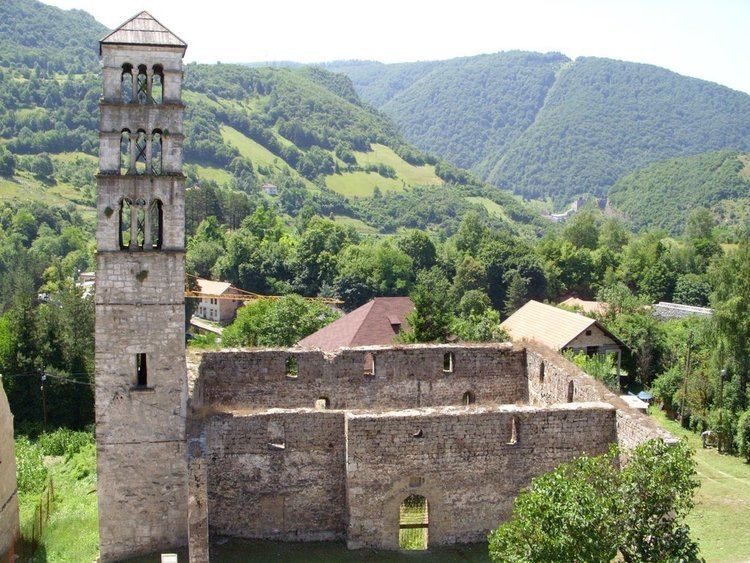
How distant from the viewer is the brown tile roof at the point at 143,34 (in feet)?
67.3

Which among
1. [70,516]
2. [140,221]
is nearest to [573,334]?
[70,516]

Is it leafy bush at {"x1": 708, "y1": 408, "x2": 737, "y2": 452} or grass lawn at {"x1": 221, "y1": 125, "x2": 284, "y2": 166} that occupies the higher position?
grass lawn at {"x1": 221, "y1": 125, "x2": 284, "y2": 166}

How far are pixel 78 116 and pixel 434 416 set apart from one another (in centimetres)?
16245

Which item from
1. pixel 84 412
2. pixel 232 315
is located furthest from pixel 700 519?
pixel 232 315

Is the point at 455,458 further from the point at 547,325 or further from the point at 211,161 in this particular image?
the point at 211,161

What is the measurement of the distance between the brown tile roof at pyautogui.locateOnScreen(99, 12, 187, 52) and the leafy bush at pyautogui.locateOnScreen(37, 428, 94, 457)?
21.1 meters

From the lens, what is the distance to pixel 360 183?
187 meters

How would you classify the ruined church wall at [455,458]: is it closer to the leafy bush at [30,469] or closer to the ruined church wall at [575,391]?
the ruined church wall at [575,391]

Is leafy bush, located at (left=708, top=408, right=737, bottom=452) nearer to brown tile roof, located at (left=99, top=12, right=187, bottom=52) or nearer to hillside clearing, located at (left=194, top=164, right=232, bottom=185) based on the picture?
brown tile roof, located at (left=99, top=12, right=187, bottom=52)

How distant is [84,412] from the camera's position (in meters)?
40.3

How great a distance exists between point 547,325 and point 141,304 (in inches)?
1311

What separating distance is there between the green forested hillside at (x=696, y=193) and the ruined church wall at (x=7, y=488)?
15237 cm

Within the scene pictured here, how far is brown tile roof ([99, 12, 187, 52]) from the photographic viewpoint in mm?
20500

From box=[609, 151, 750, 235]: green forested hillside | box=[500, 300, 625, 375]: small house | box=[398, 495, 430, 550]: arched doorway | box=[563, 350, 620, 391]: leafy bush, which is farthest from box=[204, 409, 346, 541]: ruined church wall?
box=[609, 151, 750, 235]: green forested hillside
